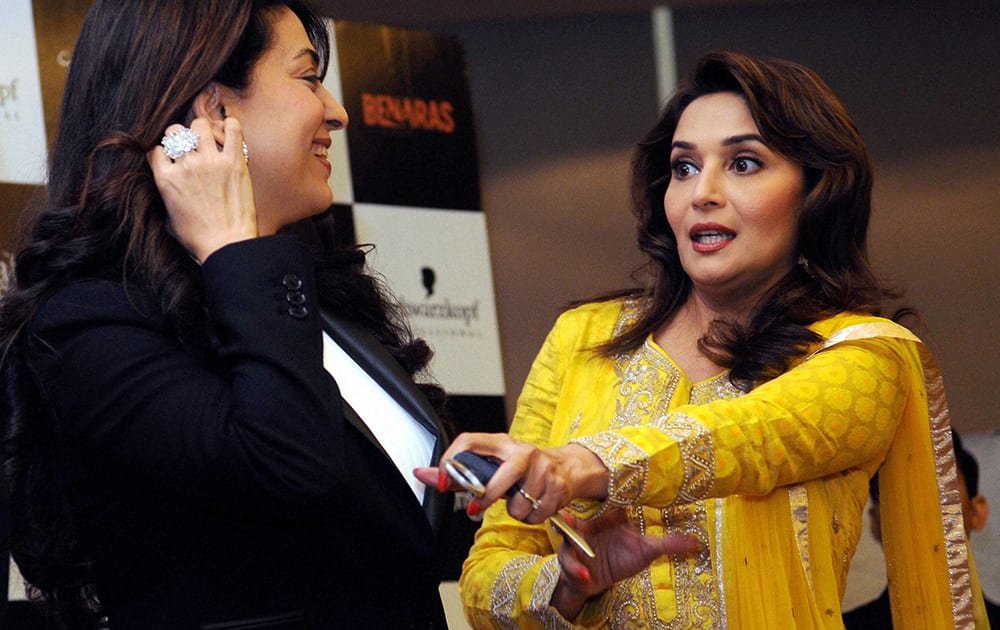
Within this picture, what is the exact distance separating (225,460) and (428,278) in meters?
2.39

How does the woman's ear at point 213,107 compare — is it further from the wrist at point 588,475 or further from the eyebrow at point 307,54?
the wrist at point 588,475

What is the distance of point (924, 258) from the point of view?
4.99 metres

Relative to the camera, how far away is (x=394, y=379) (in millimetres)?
1848

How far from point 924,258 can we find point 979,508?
1.02 metres

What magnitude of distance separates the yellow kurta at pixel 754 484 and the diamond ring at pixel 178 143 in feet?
2.08

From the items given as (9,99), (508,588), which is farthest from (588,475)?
(9,99)

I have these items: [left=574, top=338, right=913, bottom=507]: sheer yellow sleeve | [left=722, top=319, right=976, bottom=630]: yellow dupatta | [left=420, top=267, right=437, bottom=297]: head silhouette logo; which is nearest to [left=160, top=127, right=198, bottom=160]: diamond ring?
[left=574, top=338, right=913, bottom=507]: sheer yellow sleeve

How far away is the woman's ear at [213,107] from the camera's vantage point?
175 cm

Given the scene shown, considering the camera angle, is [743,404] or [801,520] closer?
[743,404]

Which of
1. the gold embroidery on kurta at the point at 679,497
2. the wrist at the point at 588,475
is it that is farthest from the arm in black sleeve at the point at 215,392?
the gold embroidery on kurta at the point at 679,497

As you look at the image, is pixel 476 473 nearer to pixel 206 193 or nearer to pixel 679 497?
pixel 679 497

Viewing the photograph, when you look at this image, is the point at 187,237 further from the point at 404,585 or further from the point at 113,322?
the point at 404,585

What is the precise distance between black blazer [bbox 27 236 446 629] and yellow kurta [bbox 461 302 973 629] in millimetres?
343

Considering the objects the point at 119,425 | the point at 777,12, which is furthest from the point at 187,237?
the point at 777,12
